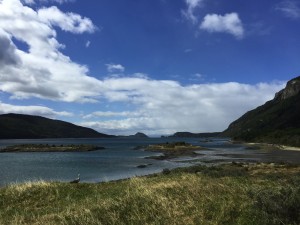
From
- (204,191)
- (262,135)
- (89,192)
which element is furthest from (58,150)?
(204,191)

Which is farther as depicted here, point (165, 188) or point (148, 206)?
point (165, 188)

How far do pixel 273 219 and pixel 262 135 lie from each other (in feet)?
608

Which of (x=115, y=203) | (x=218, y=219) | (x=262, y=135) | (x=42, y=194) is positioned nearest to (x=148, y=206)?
(x=115, y=203)

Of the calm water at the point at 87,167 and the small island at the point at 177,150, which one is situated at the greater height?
the small island at the point at 177,150

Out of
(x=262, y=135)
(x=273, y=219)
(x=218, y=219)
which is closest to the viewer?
(x=273, y=219)

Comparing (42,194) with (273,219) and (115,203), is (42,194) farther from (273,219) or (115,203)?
(273,219)

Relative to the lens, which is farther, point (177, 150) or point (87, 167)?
Answer: point (177, 150)

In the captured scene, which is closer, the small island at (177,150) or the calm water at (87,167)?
the calm water at (87,167)

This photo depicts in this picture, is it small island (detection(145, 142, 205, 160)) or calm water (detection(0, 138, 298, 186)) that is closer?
calm water (detection(0, 138, 298, 186))

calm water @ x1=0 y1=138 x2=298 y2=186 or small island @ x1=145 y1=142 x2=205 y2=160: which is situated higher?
small island @ x1=145 y1=142 x2=205 y2=160

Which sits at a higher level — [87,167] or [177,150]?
[177,150]

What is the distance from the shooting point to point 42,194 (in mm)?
20406

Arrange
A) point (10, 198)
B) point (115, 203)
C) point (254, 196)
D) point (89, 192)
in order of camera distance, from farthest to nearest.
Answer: point (89, 192) → point (10, 198) → point (115, 203) → point (254, 196)

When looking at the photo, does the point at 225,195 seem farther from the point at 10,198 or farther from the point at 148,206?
the point at 10,198
